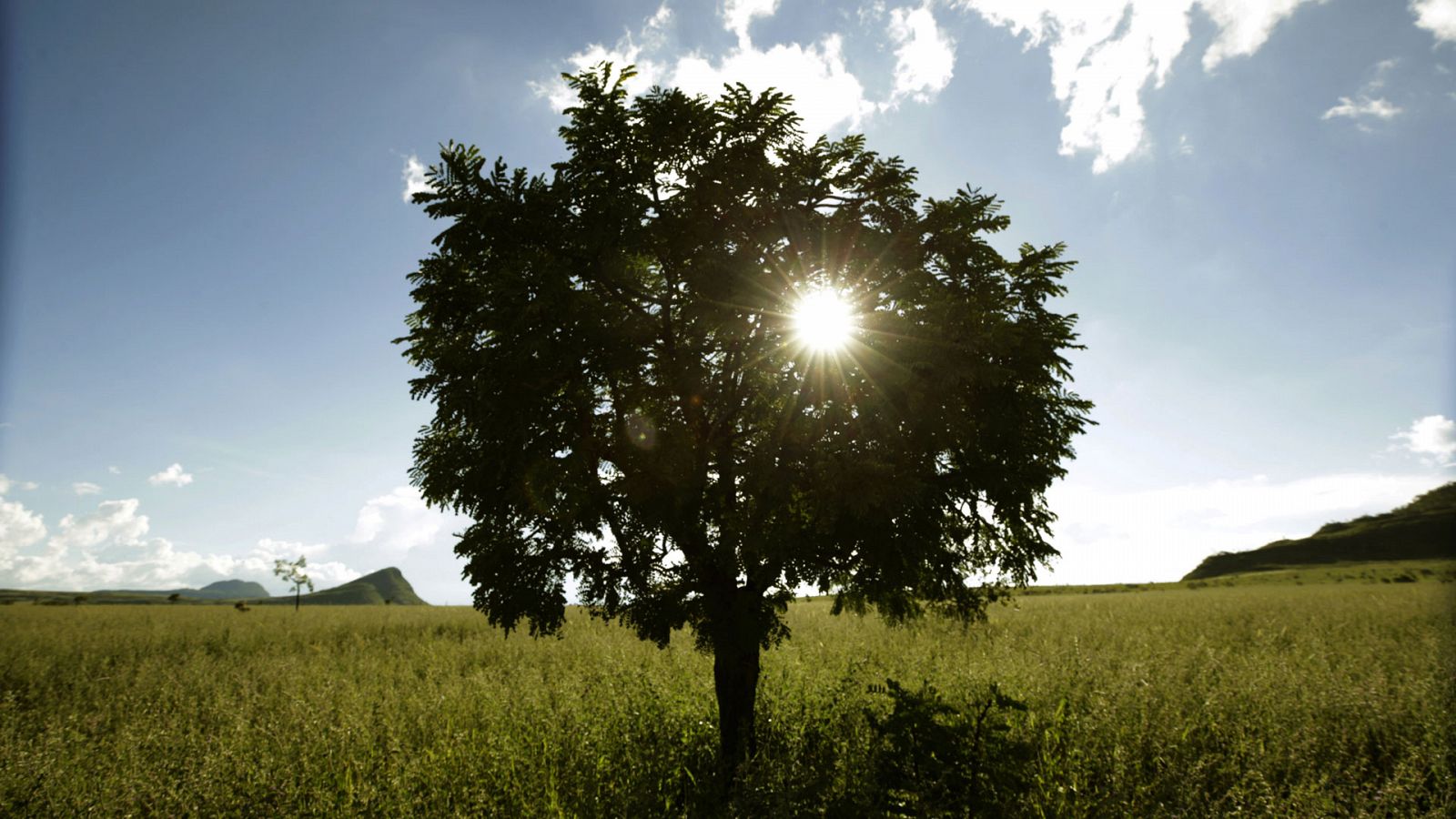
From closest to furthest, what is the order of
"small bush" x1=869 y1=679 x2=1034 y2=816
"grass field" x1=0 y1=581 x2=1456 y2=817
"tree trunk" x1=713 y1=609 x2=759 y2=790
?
"small bush" x1=869 y1=679 x2=1034 y2=816, "grass field" x1=0 y1=581 x2=1456 y2=817, "tree trunk" x1=713 y1=609 x2=759 y2=790

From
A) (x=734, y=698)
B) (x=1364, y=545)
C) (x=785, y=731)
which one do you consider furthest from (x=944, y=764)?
(x=1364, y=545)

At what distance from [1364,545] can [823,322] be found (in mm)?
122956

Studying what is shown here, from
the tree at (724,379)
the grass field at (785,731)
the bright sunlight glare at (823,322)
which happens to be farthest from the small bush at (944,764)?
the bright sunlight glare at (823,322)

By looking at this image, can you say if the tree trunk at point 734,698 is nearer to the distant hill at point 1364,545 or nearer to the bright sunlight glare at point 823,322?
the bright sunlight glare at point 823,322

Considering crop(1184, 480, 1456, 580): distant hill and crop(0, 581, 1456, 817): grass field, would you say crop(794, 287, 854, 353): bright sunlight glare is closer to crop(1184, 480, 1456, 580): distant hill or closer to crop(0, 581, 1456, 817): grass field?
crop(0, 581, 1456, 817): grass field

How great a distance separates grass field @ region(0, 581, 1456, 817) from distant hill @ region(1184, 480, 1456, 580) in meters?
92.4

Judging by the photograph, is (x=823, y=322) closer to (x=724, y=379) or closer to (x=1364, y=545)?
(x=724, y=379)

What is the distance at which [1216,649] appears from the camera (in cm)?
1227

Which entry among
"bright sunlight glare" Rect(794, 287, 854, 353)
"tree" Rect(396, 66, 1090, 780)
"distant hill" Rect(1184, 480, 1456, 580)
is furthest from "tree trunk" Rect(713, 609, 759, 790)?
"distant hill" Rect(1184, 480, 1456, 580)

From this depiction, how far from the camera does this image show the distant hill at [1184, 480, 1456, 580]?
78.8m

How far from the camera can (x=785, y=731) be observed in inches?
289

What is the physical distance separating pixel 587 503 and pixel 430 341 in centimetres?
286

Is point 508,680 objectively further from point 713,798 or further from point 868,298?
point 868,298

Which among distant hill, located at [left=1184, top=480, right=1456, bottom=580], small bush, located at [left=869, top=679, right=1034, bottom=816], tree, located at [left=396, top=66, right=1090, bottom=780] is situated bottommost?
distant hill, located at [left=1184, top=480, right=1456, bottom=580]
